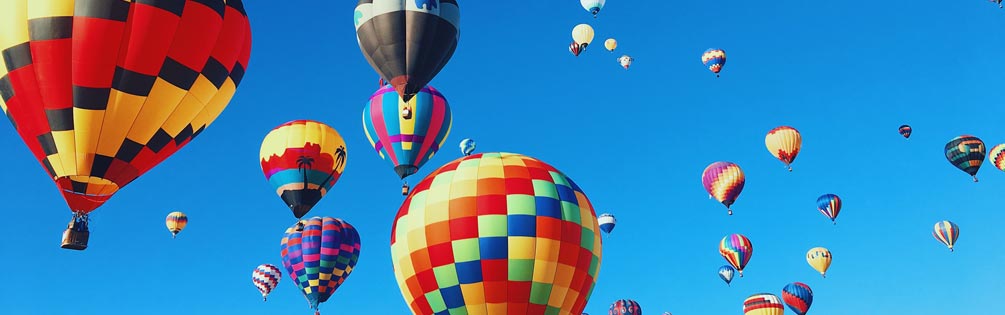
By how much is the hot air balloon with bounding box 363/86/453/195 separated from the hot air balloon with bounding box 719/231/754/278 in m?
17.1

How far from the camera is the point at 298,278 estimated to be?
1199 inches

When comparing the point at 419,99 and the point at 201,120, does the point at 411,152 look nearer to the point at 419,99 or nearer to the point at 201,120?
the point at 419,99

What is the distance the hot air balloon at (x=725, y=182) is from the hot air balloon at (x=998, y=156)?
1075 centimetres

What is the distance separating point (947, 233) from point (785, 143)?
10.5 meters

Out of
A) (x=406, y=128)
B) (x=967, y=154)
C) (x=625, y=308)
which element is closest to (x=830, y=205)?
(x=967, y=154)

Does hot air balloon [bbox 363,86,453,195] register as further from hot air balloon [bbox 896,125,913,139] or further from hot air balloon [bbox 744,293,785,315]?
hot air balloon [bbox 896,125,913,139]

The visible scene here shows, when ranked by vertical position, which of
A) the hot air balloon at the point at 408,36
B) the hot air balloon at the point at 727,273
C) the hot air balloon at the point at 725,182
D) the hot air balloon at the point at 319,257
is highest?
the hot air balloon at the point at 725,182

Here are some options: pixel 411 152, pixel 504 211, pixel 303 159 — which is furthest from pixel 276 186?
pixel 504 211

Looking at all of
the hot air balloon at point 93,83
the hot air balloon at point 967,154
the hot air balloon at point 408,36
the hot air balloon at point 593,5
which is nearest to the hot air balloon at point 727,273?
the hot air balloon at point 967,154

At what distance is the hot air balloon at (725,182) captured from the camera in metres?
39.4

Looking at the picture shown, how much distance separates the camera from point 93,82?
51.1 ft

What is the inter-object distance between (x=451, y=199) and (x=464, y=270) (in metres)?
1.30

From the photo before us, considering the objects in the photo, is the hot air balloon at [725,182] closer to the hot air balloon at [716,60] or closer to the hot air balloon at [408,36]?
the hot air balloon at [716,60]

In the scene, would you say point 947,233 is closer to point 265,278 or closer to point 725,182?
point 725,182
